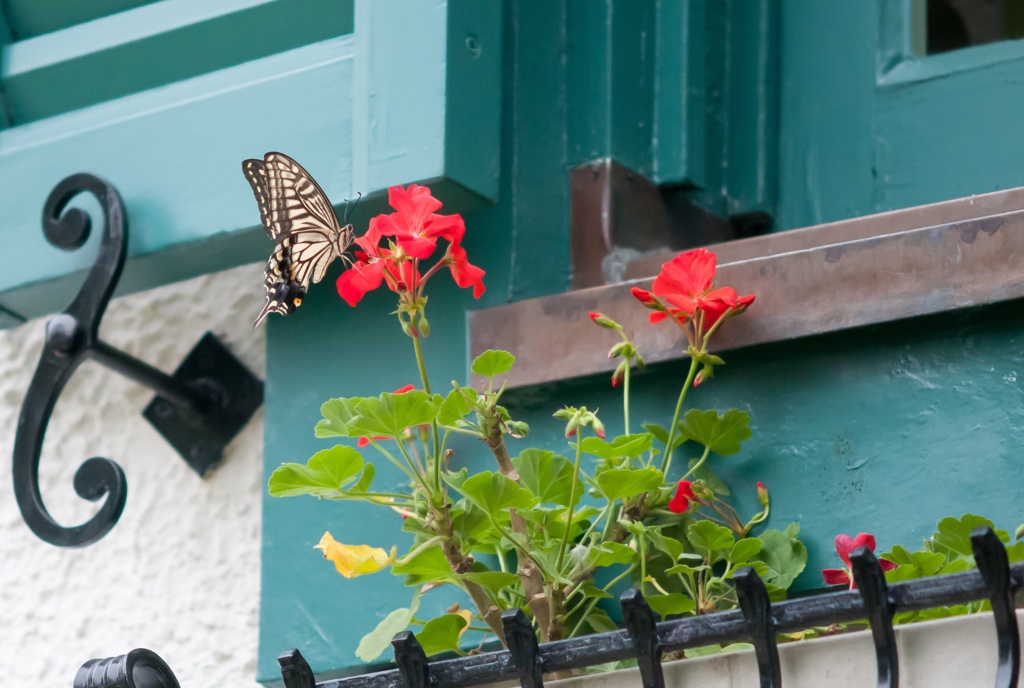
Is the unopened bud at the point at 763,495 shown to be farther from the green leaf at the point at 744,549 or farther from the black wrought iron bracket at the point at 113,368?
the black wrought iron bracket at the point at 113,368

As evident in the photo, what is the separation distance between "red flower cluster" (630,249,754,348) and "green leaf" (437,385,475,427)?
8.8 inches

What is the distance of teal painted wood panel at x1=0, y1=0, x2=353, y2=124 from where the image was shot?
1.82m

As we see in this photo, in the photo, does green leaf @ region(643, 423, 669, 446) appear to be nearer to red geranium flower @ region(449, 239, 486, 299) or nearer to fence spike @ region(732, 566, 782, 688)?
red geranium flower @ region(449, 239, 486, 299)

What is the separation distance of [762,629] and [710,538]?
33cm

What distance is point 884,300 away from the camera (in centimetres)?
149

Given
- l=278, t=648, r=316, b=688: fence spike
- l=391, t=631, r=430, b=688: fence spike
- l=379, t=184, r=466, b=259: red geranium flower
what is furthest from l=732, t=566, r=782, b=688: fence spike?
l=379, t=184, r=466, b=259: red geranium flower

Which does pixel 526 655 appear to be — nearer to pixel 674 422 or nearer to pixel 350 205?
pixel 674 422

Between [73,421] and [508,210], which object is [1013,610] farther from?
[73,421]

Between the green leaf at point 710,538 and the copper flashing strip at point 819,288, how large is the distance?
0.69 feet

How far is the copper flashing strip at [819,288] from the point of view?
1.45 meters

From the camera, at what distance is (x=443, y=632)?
4.85 feet

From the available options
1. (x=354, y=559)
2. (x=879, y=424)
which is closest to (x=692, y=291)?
(x=879, y=424)

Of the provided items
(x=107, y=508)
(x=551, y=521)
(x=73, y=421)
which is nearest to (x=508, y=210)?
(x=551, y=521)

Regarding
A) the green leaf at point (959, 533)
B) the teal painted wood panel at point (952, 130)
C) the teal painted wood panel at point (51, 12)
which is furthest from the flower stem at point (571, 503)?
the teal painted wood panel at point (51, 12)
